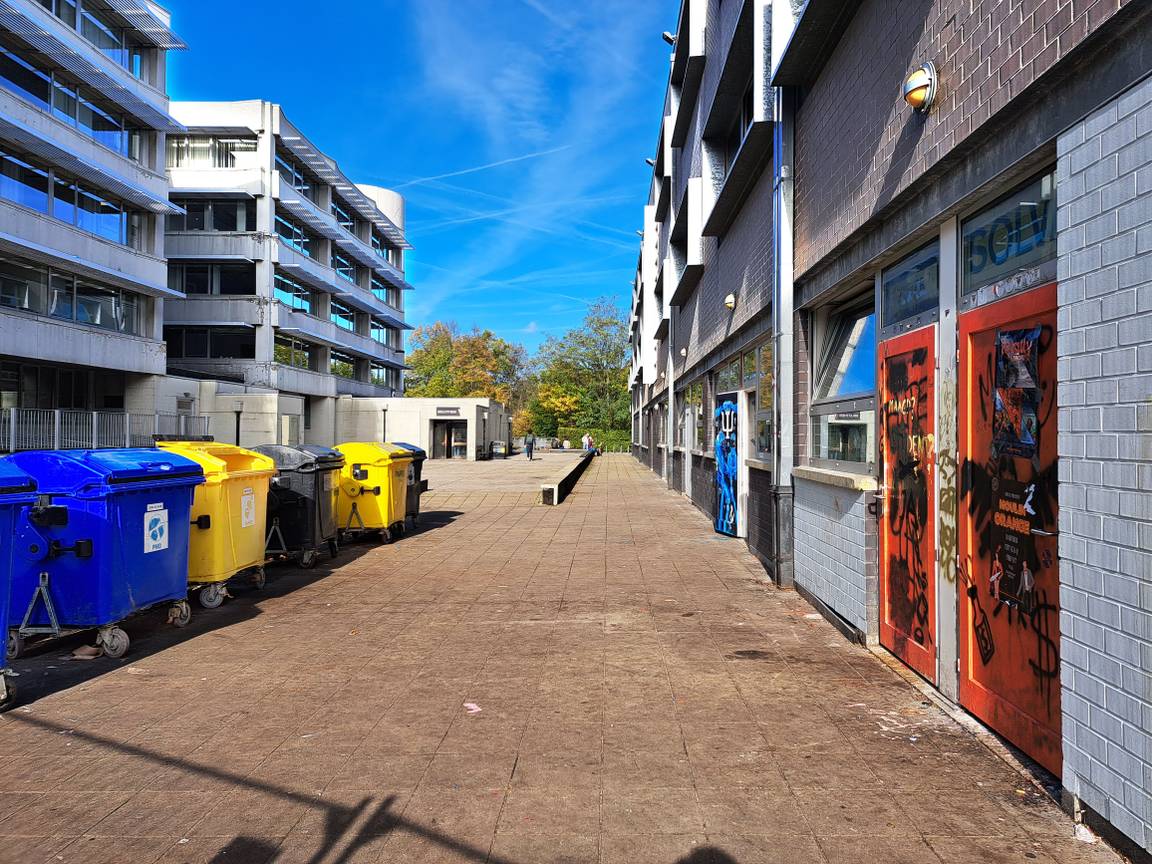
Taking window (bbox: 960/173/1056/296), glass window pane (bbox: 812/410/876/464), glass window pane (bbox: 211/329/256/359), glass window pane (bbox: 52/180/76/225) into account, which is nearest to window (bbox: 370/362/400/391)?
glass window pane (bbox: 211/329/256/359)

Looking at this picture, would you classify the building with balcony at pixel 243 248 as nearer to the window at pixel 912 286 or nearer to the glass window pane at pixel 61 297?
the glass window pane at pixel 61 297

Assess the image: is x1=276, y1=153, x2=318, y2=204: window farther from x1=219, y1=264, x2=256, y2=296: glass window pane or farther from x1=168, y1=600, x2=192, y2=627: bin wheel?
x1=168, y1=600, x2=192, y2=627: bin wheel

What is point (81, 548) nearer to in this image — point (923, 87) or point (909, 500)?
point (909, 500)

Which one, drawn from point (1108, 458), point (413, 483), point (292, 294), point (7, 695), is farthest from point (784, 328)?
point (292, 294)

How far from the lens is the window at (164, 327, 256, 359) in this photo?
3884 centimetres

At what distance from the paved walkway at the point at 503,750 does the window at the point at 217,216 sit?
35.7 metres

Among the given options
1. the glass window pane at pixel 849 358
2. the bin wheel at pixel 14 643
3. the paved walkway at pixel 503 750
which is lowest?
the paved walkway at pixel 503 750

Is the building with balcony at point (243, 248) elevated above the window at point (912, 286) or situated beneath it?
elevated above

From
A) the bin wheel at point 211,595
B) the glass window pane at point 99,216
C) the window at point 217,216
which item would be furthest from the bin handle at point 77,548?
the window at point 217,216

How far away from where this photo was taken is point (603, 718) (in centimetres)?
460

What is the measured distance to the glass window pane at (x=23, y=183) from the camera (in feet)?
74.2

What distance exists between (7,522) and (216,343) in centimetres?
3713

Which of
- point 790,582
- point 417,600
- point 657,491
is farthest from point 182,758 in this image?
point 657,491

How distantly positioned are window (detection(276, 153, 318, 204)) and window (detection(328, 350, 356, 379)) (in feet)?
30.2
